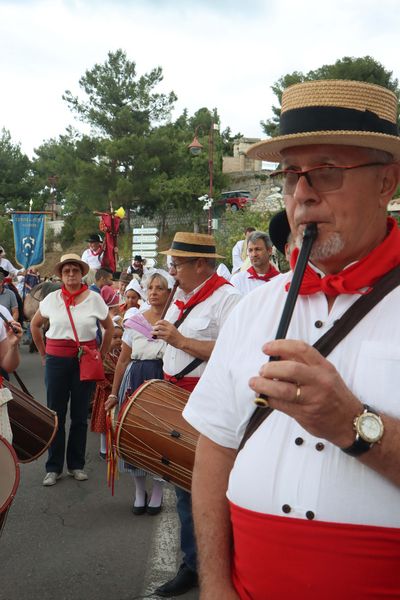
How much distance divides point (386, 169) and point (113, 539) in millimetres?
3904

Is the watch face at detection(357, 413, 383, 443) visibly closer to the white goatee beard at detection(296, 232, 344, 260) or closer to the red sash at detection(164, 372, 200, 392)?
the white goatee beard at detection(296, 232, 344, 260)

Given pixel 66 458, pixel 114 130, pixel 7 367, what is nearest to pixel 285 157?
pixel 7 367

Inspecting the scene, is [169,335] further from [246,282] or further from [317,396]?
[246,282]

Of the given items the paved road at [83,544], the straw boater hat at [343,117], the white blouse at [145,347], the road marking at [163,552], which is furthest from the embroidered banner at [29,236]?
the straw boater hat at [343,117]

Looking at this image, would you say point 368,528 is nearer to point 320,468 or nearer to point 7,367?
point 320,468

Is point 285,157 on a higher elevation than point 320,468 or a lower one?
higher

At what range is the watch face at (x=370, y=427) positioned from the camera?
1.51 metres

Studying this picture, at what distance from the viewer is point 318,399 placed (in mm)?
1427

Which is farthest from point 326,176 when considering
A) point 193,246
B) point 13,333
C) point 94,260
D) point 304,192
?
point 94,260

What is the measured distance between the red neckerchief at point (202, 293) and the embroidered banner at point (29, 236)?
11.7 m

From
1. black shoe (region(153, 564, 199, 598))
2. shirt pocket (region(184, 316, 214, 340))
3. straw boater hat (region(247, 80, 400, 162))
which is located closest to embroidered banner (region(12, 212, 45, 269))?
shirt pocket (region(184, 316, 214, 340))

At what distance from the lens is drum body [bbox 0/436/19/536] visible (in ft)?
11.4

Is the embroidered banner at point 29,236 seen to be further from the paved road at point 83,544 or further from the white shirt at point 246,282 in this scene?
the paved road at point 83,544

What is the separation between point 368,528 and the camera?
159cm
